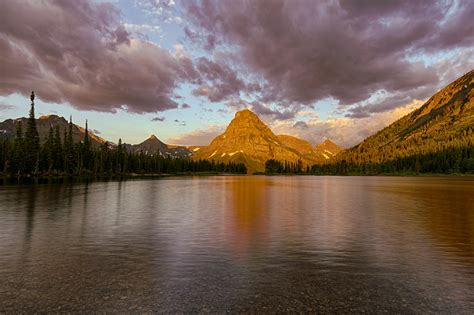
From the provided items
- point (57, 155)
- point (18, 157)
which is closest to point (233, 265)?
point (18, 157)

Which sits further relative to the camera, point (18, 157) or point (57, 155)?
point (57, 155)

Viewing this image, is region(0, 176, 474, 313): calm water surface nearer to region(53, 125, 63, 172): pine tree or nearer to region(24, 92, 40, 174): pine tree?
region(24, 92, 40, 174): pine tree

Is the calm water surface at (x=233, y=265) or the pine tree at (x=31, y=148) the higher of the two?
the pine tree at (x=31, y=148)

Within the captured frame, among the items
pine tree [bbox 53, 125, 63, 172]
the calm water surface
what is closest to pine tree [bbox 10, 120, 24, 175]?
pine tree [bbox 53, 125, 63, 172]

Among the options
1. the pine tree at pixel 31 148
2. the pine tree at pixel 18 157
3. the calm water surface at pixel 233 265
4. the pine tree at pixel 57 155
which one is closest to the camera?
the calm water surface at pixel 233 265

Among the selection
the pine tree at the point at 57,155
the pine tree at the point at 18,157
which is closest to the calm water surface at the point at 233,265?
the pine tree at the point at 18,157

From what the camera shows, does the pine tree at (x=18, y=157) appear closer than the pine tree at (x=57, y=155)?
Yes

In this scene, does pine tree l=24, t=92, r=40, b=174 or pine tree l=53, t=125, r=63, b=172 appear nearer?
pine tree l=24, t=92, r=40, b=174

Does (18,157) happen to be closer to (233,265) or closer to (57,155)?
(57,155)

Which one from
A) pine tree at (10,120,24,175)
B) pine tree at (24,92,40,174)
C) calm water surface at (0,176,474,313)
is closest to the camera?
calm water surface at (0,176,474,313)

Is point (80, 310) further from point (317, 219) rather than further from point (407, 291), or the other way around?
point (317, 219)

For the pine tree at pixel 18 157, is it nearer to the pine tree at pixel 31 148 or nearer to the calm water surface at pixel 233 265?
the pine tree at pixel 31 148

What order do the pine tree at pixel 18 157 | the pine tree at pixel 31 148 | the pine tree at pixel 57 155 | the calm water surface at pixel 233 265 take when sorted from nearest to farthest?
Result: the calm water surface at pixel 233 265 < the pine tree at pixel 18 157 < the pine tree at pixel 31 148 < the pine tree at pixel 57 155

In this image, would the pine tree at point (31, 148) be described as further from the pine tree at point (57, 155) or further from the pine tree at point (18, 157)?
the pine tree at point (57, 155)
